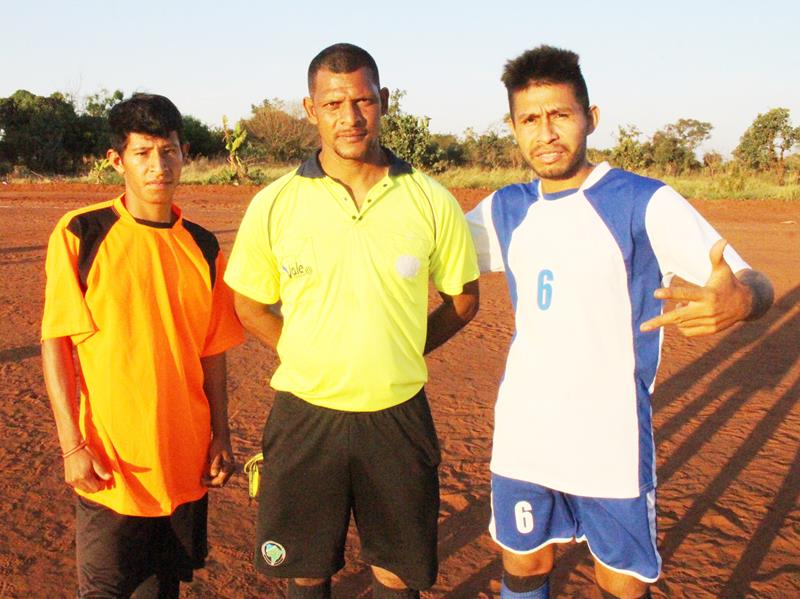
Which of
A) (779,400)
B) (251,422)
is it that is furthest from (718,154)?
(251,422)

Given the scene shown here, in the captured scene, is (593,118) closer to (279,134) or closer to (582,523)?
(582,523)

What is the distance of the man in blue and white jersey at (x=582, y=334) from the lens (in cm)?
237

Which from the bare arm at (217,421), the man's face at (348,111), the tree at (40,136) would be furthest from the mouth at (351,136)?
the tree at (40,136)

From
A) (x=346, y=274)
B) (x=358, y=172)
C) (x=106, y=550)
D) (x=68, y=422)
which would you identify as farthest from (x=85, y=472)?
(x=358, y=172)

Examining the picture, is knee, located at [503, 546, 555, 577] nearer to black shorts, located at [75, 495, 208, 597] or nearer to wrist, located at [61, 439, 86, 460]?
black shorts, located at [75, 495, 208, 597]

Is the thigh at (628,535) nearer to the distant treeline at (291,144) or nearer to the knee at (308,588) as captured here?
the knee at (308,588)

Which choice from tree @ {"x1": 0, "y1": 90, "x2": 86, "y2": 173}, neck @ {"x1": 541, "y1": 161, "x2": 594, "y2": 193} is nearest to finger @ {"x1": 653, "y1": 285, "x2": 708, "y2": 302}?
neck @ {"x1": 541, "y1": 161, "x2": 594, "y2": 193}

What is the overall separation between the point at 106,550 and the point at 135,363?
0.60m

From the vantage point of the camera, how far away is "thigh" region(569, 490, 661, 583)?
7.82 feet

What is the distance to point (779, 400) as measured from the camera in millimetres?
6047

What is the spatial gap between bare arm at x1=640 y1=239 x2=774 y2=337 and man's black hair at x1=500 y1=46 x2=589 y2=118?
31.0 inches

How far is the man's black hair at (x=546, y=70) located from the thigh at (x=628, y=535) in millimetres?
1320

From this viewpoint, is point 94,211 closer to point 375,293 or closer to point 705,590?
point 375,293

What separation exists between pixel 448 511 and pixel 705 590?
1.32 meters
